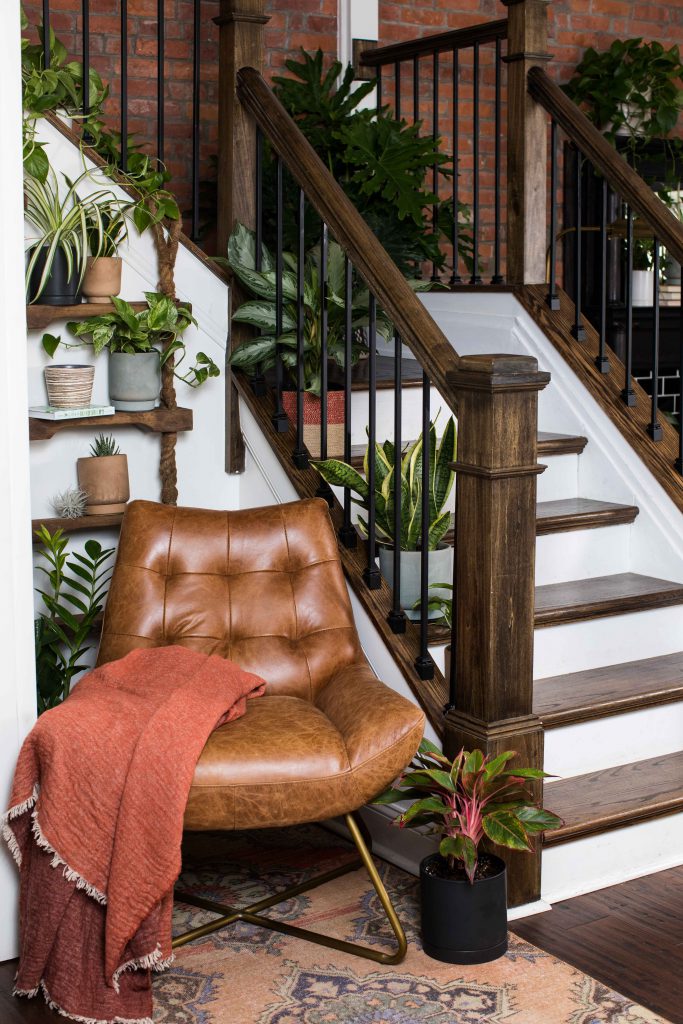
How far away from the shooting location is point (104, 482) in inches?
131

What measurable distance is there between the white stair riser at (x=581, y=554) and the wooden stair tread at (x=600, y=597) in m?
0.03

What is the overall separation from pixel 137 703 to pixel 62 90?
181 centimetres

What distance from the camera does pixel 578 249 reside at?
3.89 m

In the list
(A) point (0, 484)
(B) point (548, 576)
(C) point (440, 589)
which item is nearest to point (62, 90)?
(A) point (0, 484)

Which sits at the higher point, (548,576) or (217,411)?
(217,411)

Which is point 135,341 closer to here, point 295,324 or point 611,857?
point 295,324

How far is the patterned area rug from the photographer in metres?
2.38

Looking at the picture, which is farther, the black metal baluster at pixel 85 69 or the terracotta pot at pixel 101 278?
the black metal baluster at pixel 85 69

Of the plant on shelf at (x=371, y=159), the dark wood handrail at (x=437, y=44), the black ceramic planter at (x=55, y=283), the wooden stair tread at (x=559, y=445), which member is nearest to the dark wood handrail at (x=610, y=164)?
the dark wood handrail at (x=437, y=44)

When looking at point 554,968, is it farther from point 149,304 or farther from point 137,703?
point 149,304

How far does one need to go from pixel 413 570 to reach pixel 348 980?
1037 mm

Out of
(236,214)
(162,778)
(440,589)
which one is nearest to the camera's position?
(162,778)

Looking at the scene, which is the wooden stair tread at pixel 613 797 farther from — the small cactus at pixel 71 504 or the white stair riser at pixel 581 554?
the small cactus at pixel 71 504

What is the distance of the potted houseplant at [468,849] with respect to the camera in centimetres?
254
